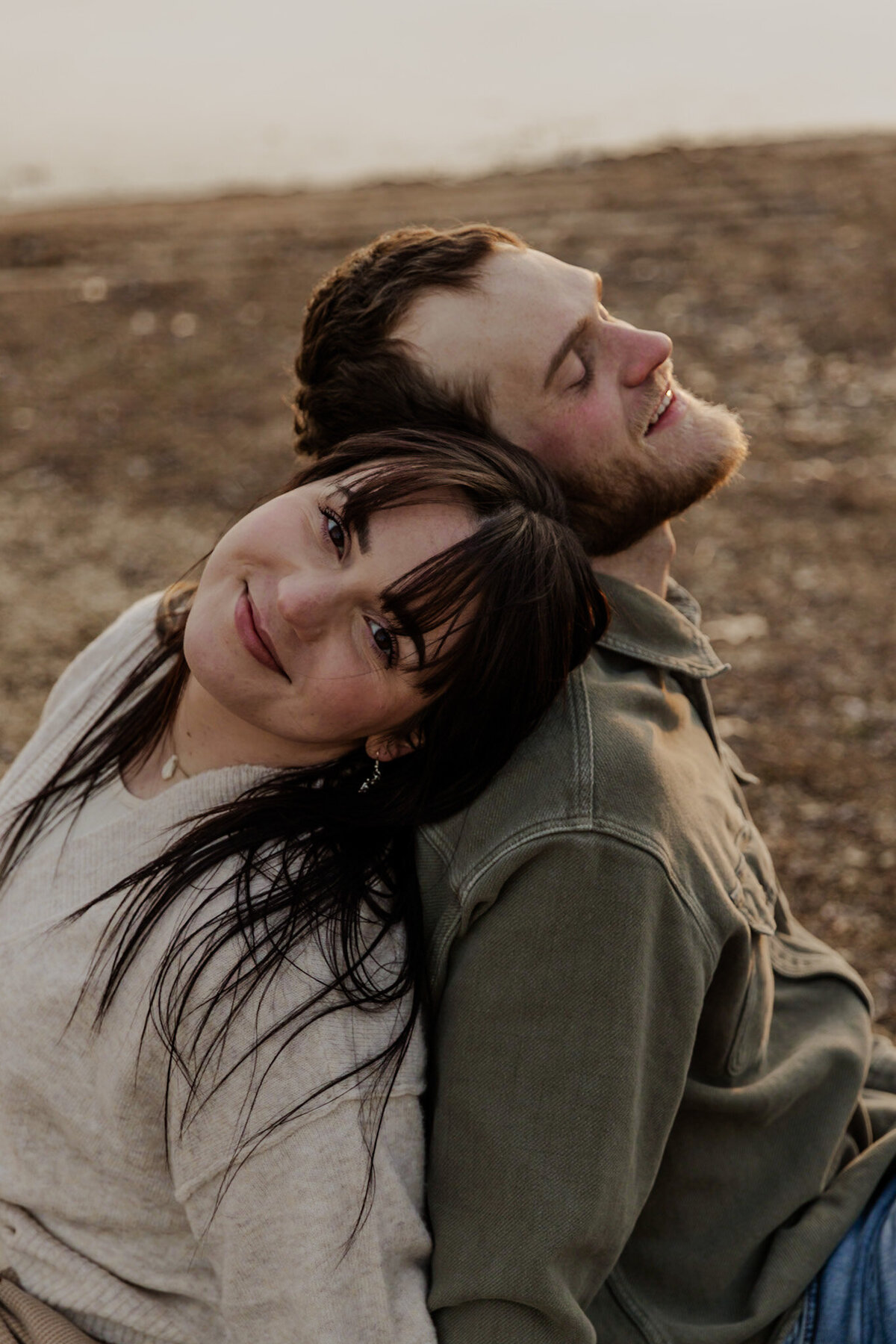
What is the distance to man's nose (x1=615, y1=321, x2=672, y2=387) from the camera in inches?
90.2

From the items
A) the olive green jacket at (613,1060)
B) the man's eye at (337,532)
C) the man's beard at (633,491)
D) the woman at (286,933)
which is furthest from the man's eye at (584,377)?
the man's eye at (337,532)

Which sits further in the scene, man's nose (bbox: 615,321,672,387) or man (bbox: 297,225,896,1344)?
man's nose (bbox: 615,321,672,387)

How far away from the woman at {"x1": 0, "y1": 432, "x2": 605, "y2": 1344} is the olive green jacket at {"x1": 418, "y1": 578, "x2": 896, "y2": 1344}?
3.2 inches

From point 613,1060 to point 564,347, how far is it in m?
1.22

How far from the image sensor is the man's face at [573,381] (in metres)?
2.18

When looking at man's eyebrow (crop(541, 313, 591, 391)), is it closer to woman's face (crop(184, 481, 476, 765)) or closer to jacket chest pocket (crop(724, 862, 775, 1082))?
woman's face (crop(184, 481, 476, 765))

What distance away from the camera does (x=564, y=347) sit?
2215 millimetres

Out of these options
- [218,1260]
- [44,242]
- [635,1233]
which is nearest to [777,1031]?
[635,1233]

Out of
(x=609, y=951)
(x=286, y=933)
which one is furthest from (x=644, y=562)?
(x=286, y=933)

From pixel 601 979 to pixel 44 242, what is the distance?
8.74 m

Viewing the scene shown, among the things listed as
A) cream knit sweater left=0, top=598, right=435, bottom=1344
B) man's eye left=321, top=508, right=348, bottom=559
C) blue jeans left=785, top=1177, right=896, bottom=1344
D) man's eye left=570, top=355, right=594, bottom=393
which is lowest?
blue jeans left=785, top=1177, right=896, bottom=1344

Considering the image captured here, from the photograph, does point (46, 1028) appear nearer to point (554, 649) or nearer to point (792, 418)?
point (554, 649)

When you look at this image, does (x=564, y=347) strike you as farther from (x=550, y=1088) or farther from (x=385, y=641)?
(x=550, y=1088)

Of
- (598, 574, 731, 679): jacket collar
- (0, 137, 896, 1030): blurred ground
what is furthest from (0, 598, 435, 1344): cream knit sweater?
(0, 137, 896, 1030): blurred ground
